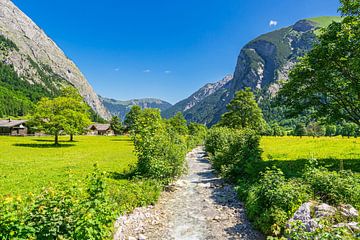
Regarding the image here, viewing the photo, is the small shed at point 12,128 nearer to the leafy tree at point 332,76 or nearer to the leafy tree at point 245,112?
the leafy tree at point 245,112

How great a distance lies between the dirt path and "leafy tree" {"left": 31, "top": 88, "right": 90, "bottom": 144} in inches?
1467

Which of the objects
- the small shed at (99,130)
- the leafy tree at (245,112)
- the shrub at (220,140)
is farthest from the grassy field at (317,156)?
the small shed at (99,130)

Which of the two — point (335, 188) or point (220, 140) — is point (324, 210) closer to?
point (335, 188)

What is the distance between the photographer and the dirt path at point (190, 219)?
10.5 m

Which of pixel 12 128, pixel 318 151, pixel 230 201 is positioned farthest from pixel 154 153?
pixel 12 128

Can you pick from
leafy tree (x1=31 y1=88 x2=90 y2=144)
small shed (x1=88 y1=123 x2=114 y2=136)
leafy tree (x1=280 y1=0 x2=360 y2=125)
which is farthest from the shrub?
small shed (x1=88 y1=123 x2=114 y2=136)

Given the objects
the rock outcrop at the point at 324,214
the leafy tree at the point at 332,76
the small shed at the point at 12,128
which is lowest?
the rock outcrop at the point at 324,214

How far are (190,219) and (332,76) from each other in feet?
51.0

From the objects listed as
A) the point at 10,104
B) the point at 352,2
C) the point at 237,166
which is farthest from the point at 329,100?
the point at 10,104

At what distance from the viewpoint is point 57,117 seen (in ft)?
157

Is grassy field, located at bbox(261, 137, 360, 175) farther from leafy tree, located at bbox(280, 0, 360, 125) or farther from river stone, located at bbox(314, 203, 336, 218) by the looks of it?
leafy tree, located at bbox(280, 0, 360, 125)

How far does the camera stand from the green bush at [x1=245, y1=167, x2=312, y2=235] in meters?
9.74

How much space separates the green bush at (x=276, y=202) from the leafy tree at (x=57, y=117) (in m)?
44.3

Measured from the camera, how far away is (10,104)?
557 feet
